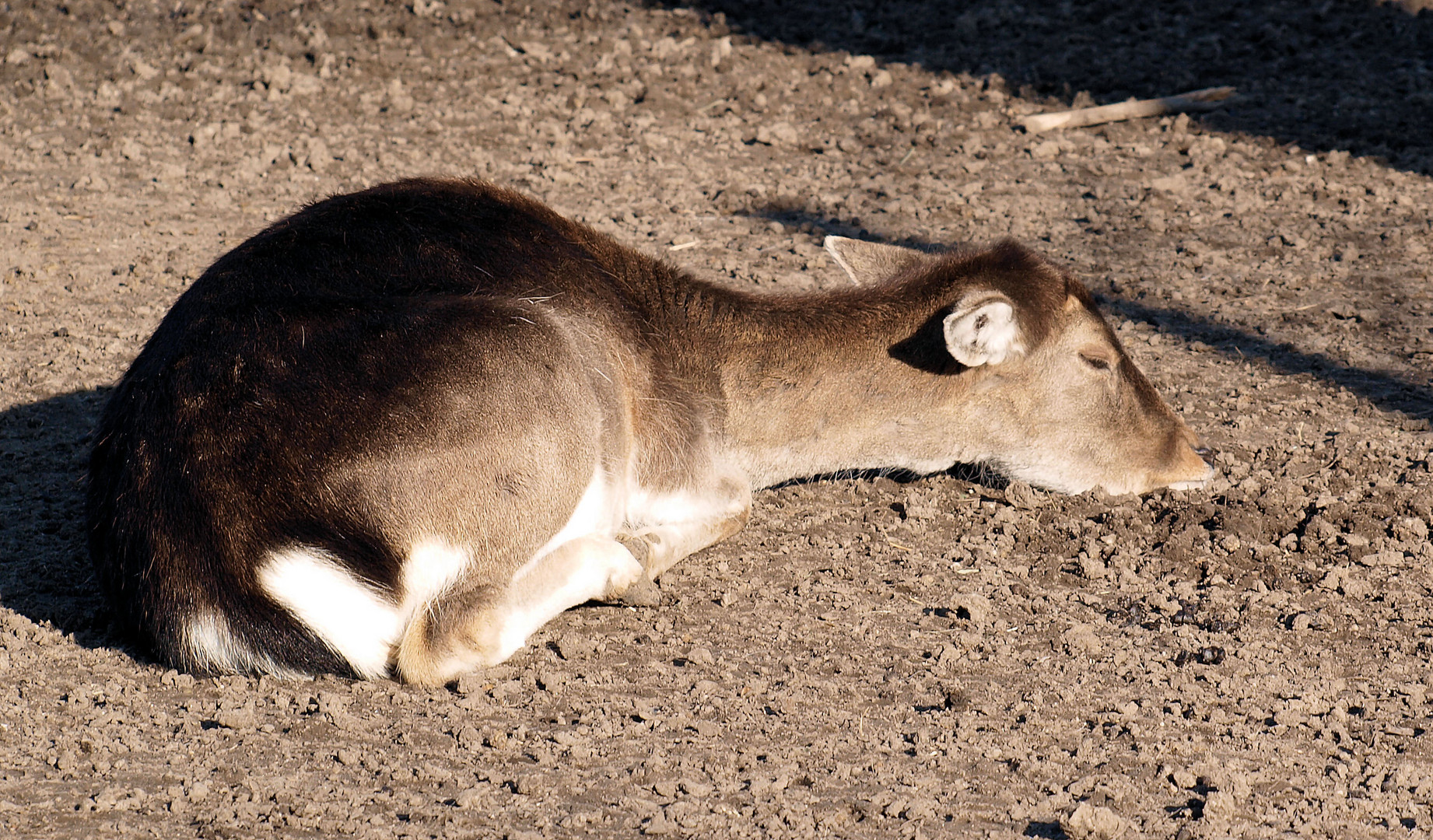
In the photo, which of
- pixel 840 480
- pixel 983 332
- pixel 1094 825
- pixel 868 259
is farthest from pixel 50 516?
pixel 1094 825

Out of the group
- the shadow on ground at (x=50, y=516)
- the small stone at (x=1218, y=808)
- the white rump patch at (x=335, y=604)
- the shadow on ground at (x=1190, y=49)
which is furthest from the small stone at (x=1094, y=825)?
the shadow on ground at (x=1190, y=49)

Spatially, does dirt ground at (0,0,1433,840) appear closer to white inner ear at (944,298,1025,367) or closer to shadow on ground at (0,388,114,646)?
shadow on ground at (0,388,114,646)

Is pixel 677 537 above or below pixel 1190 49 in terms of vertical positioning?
below

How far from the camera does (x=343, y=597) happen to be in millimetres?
3873

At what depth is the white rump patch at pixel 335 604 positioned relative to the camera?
380cm

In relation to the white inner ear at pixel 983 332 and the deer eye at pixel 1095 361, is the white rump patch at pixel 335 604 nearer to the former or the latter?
the white inner ear at pixel 983 332

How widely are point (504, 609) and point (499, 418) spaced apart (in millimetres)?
606

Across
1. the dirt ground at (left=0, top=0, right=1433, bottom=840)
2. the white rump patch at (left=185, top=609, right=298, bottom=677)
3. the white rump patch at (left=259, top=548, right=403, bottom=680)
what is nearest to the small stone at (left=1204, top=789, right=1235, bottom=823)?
the dirt ground at (left=0, top=0, right=1433, bottom=840)

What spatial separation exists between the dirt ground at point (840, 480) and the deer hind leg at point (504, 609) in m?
0.10

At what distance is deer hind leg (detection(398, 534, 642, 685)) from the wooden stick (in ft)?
19.2

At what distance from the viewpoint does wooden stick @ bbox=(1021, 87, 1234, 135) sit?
9.16 metres

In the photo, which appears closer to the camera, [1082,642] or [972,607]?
[1082,642]

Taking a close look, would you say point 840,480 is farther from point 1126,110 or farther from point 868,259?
point 1126,110

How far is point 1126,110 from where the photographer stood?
928cm
